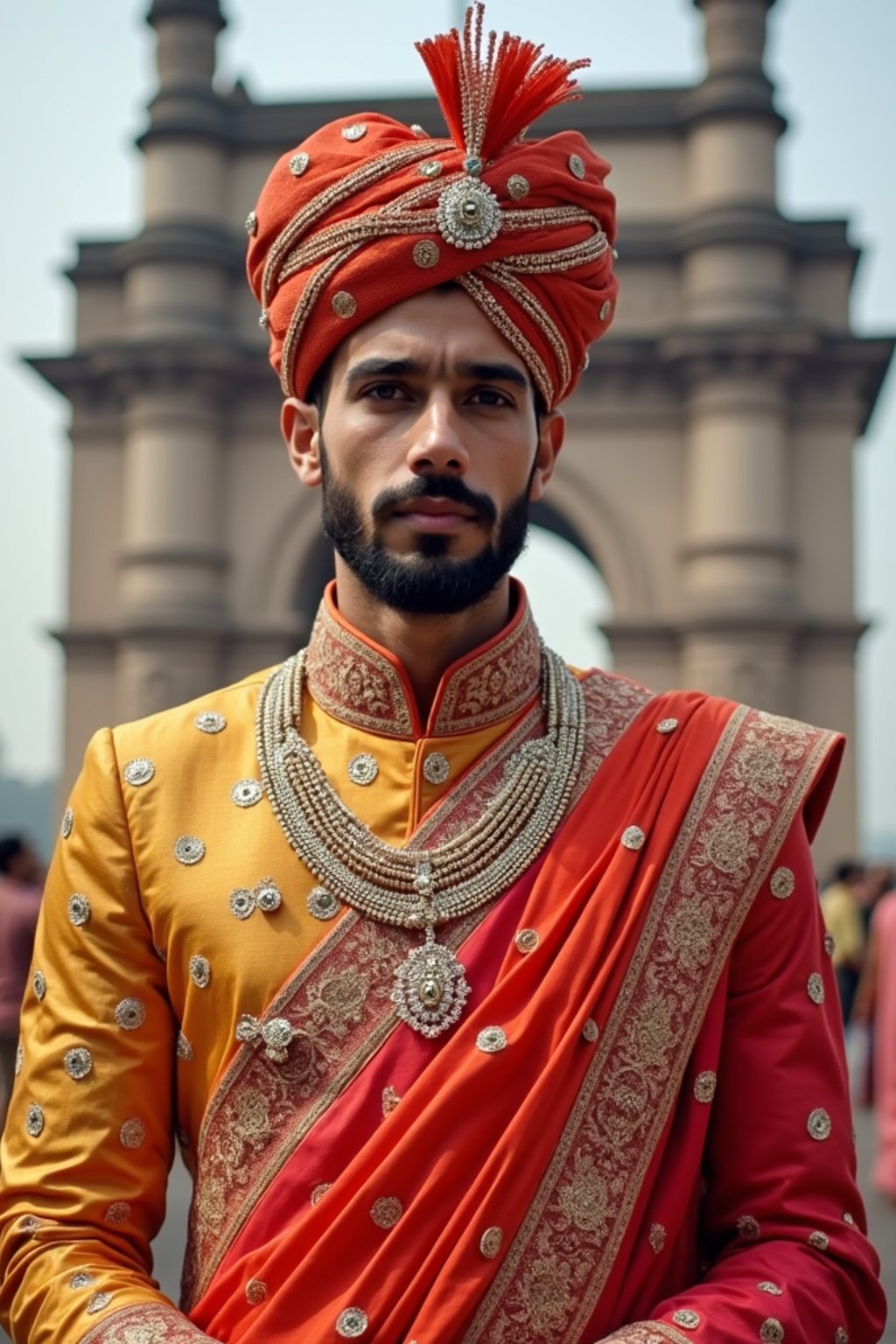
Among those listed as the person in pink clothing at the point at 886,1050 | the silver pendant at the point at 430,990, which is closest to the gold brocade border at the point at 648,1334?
the silver pendant at the point at 430,990

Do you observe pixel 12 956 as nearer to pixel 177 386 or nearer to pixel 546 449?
pixel 546 449

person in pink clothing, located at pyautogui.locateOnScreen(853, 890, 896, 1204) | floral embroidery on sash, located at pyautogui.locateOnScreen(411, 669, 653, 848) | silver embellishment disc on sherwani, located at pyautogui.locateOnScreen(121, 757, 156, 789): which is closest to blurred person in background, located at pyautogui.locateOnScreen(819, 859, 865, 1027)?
person in pink clothing, located at pyautogui.locateOnScreen(853, 890, 896, 1204)

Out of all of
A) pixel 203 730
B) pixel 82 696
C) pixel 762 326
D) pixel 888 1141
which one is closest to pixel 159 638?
pixel 82 696

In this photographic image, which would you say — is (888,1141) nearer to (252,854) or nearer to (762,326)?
(252,854)

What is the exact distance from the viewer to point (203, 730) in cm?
248

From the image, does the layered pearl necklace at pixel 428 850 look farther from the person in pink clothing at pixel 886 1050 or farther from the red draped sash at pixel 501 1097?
the person in pink clothing at pixel 886 1050

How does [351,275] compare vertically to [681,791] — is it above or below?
above

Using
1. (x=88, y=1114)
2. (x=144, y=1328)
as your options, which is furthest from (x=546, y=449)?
(x=144, y=1328)

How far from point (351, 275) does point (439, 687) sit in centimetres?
58

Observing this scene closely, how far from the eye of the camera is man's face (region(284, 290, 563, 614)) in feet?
7.36

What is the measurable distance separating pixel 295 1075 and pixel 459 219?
1124mm

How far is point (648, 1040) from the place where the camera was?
7.14 feet

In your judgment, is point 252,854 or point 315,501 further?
point 315,501

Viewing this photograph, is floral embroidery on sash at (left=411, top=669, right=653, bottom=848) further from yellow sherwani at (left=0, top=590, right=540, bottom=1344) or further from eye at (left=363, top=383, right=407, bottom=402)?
eye at (left=363, top=383, right=407, bottom=402)
